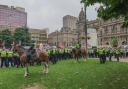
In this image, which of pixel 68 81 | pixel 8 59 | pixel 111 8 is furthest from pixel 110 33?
pixel 111 8

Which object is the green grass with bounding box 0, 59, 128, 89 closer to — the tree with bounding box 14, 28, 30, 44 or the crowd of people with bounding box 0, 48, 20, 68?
the crowd of people with bounding box 0, 48, 20, 68

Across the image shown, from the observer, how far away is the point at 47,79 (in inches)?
874

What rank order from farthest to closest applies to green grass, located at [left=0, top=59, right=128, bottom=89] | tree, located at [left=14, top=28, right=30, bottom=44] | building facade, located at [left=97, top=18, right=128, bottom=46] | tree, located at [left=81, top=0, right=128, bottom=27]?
tree, located at [left=14, top=28, right=30, bottom=44] → building facade, located at [left=97, top=18, right=128, bottom=46] → green grass, located at [left=0, top=59, right=128, bottom=89] → tree, located at [left=81, top=0, right=128, bottom=27]

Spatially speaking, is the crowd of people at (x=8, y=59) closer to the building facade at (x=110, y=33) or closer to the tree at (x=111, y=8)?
the tree at (x=111, y=8)

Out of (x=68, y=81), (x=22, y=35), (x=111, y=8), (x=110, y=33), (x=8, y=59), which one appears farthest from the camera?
(x=110, y=33)

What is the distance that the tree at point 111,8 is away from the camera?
55.0 ft

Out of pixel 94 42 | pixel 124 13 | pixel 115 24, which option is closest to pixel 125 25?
pixel 124 13

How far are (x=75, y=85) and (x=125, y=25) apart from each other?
455 centimetres

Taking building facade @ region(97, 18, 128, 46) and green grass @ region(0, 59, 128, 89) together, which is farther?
building facade @ region(97, 18, 128, 46)

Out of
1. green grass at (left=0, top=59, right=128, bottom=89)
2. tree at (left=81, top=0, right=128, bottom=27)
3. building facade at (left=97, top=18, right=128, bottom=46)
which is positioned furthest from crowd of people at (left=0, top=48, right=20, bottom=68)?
building facade at (left=97, top=18, right=128, bottom=46)

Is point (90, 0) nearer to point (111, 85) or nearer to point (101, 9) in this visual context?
point (101, 9)

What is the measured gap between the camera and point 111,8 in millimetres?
18125

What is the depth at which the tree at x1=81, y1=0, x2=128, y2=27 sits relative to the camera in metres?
16.8

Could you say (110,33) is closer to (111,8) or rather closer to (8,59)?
(8,59)
